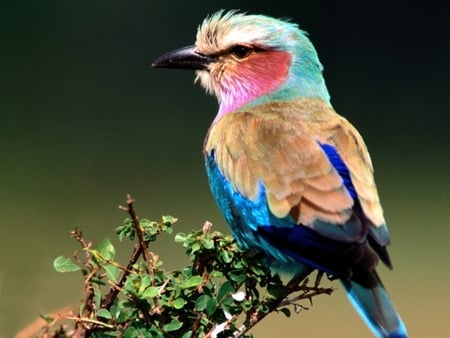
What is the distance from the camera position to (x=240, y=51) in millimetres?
2172

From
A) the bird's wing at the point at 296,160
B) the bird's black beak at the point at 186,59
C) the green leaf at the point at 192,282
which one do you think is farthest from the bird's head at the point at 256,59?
the green leaf at the point at 192,282

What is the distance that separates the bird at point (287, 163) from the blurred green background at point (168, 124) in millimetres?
854

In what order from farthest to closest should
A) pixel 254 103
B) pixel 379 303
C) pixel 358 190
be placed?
pixel 254 103 → pixel 358 190 → pixel 379 303

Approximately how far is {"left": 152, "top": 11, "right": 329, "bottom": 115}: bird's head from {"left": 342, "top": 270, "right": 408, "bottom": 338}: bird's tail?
581 mm

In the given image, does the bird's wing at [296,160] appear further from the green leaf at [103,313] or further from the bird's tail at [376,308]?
the green leaf at [103,313]

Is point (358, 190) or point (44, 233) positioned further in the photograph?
point (44, 233)

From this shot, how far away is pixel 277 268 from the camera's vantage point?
1698 millimetres

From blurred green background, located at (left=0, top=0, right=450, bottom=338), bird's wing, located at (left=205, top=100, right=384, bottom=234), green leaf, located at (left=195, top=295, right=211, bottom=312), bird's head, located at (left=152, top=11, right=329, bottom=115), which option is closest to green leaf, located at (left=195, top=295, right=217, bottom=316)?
green leaf, located at (left=195, top=295, right=211, bottom=312)

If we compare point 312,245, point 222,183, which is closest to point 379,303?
point 312,245

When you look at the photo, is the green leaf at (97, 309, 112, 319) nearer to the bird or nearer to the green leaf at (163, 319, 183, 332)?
the green leaf at (163, 319, 183, 332)

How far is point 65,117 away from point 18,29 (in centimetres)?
37

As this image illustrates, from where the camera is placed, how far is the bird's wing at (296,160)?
164 centimetres

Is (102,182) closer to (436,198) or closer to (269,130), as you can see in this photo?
(436,198)

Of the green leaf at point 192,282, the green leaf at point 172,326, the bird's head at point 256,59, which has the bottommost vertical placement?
the green leaf at point 172,326
